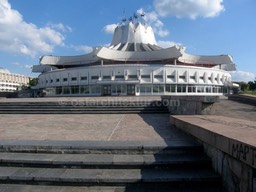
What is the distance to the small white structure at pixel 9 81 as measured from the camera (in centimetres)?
12815

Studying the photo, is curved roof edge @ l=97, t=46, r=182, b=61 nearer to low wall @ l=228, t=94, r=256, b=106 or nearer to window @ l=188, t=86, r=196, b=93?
window @ l=188, t=86, r=196, b=93

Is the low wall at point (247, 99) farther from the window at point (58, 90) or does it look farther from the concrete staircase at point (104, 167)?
the window at point (58, 90)

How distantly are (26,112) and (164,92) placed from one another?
3668 centimetres

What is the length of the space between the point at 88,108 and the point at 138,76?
113ft

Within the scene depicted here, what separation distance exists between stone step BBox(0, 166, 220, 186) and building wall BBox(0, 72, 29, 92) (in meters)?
131

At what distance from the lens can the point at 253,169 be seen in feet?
10.0

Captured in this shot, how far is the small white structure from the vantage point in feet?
420

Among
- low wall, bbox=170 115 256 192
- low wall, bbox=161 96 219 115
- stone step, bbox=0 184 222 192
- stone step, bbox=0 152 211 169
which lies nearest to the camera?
low wall, bbox=170 115 256 192

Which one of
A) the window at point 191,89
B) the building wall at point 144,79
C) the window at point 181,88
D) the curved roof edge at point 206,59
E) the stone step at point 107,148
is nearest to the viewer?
the stone step at point 107,148

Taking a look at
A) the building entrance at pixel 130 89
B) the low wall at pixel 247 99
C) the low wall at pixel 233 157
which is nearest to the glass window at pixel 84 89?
the building entrance at pixel 130 89

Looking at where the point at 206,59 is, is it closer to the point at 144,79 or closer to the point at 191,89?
the point at 191,89

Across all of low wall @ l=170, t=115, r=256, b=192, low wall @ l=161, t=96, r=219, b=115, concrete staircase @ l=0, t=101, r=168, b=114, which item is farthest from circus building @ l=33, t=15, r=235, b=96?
low wall @ l=170, t=115, r=256, b=192

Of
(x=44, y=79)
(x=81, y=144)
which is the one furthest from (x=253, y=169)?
(x=44, y=79)

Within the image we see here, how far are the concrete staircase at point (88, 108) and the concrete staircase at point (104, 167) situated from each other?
9.72 meters
